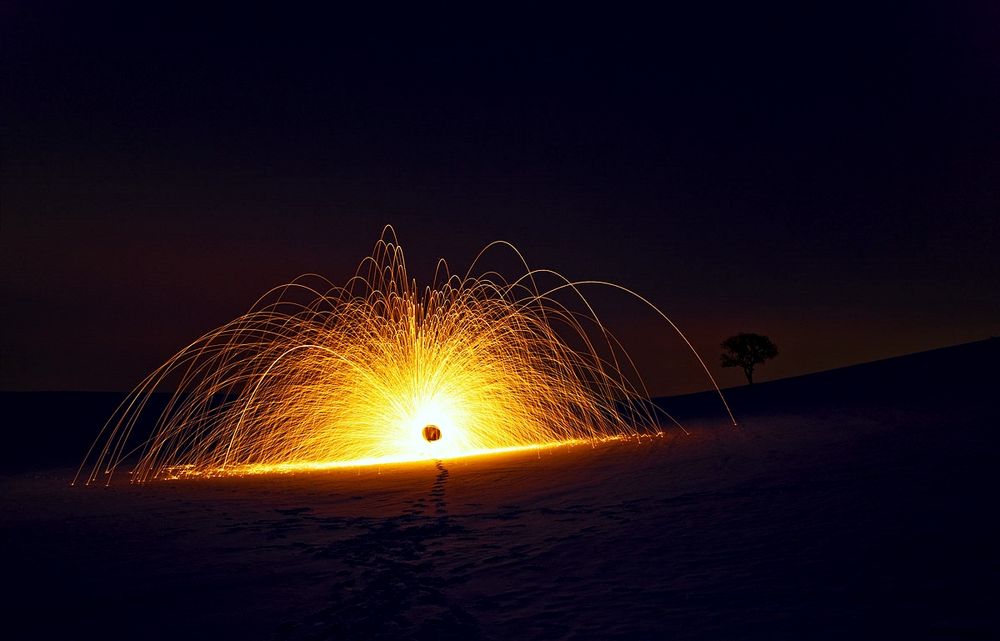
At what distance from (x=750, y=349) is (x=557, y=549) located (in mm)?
57673

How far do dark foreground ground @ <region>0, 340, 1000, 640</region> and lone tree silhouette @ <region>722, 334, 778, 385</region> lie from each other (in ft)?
161

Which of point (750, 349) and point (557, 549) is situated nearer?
point (557, 549)

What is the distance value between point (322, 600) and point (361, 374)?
12206mm

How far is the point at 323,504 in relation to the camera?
1025 centimetres

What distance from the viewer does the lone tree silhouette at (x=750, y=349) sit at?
61312 mm

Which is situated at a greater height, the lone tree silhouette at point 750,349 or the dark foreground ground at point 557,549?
the lone tree silhouette at point 750,349

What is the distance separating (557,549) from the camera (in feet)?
22.1

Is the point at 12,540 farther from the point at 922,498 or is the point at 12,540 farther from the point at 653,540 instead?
the point at 922,498

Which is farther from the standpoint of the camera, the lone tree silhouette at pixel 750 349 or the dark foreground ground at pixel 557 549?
the lone tree silhouette at pixel 750 349

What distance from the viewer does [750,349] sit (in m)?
61.3

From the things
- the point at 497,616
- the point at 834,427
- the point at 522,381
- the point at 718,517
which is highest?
the point at 522,381

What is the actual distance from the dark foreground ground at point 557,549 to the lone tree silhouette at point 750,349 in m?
49.1

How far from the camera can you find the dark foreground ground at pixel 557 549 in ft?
15.8

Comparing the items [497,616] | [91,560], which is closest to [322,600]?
[497,616]
